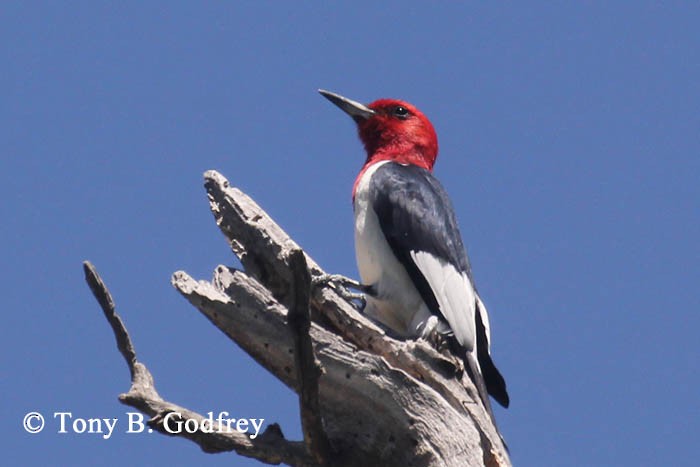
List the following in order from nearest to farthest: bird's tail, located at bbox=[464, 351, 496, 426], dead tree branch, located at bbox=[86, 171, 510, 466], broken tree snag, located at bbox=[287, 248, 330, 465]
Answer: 1. broken tree snag, located at bbox=[287, 248, 330, 465]
2. dead tree branch, located at bbox=[86, 171, 510, 466]
3. bird's tail, located at bbox=[464, 351, 496, 426]

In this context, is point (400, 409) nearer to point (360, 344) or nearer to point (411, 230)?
point (360, 344)

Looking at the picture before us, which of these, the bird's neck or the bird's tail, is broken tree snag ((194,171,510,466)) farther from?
the bird's neck

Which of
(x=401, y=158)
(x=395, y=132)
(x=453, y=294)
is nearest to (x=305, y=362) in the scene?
(x=453, y=294)

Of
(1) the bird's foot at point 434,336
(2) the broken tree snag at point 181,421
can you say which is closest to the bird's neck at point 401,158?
(1) the bird's foot at point 434,336

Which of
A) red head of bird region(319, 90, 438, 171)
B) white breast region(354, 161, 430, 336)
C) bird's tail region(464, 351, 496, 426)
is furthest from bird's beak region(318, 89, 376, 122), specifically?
bird's tail region(464, 351, 496, 426)

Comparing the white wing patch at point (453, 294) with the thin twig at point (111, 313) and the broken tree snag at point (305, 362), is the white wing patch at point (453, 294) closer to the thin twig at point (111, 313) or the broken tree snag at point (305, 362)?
the broken tree snag at point (305, 362)
